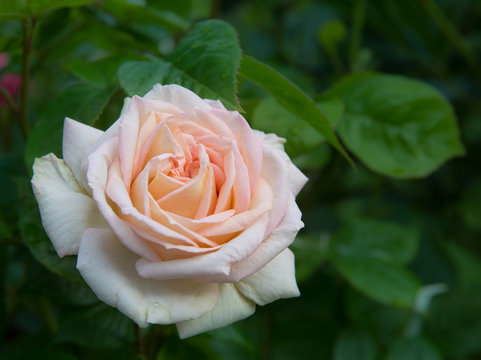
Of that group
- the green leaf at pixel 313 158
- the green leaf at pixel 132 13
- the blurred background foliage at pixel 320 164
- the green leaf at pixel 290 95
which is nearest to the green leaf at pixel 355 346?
the blurred background foliage at pixel 320 164

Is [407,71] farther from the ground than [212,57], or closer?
closer

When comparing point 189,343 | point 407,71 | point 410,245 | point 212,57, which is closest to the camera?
point 212,57

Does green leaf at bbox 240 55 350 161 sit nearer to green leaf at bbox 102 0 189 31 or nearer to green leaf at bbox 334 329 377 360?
green leaf at bbox 102 0 189 31

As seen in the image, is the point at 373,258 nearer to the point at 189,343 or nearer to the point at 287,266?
the point at 189,343

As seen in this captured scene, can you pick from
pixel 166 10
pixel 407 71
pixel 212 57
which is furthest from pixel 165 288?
pixel 407 71

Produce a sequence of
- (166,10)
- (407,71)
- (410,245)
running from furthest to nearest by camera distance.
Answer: (407,71) → (410,245) → (166,10)

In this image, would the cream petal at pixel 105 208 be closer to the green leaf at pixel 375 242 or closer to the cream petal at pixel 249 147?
the cream petal at pixel 249 147

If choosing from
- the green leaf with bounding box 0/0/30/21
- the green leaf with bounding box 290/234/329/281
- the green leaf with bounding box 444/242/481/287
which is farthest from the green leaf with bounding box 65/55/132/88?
the green leaf with bounding box 444/242/481/287
